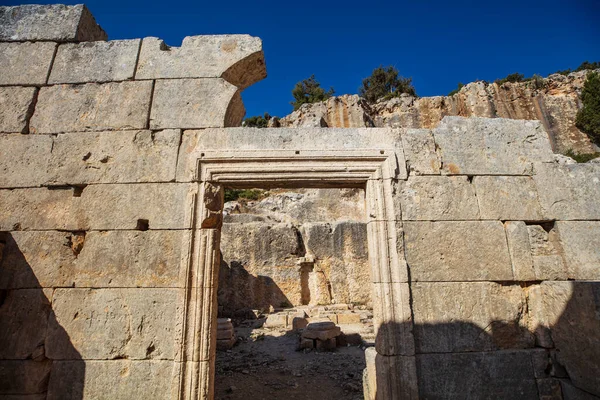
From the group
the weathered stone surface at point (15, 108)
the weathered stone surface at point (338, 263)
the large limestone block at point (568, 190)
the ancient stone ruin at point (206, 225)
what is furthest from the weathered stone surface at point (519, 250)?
the weathered stone surface at point (338, 263)

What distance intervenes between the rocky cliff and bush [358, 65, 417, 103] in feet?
27.5

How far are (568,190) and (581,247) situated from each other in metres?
0.66

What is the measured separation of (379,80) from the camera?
119 feet

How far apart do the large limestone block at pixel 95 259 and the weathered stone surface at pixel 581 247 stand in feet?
13.6

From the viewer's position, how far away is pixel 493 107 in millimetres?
25859

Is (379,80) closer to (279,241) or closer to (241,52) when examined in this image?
(279,241)

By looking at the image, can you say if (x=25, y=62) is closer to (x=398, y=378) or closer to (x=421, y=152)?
(x=421, y=152)

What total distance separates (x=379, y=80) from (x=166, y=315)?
37956 mm

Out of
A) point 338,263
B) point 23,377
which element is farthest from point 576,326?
point 338,263

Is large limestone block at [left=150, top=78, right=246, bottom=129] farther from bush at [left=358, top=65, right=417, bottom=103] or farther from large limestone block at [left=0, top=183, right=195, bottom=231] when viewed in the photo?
bush at [left=358, top=65, right=417, bottom=103]

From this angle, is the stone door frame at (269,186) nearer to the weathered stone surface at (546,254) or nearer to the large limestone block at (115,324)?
the large limestone block at (115,324)

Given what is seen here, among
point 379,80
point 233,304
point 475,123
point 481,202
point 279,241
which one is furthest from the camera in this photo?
point 379,80

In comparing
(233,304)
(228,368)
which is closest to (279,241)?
(233,304)

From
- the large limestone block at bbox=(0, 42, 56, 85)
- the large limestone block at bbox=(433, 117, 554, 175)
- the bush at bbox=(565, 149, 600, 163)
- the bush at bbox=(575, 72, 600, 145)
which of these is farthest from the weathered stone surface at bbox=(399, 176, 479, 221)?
the bush at bbox=(575, 72, 600, 145)
